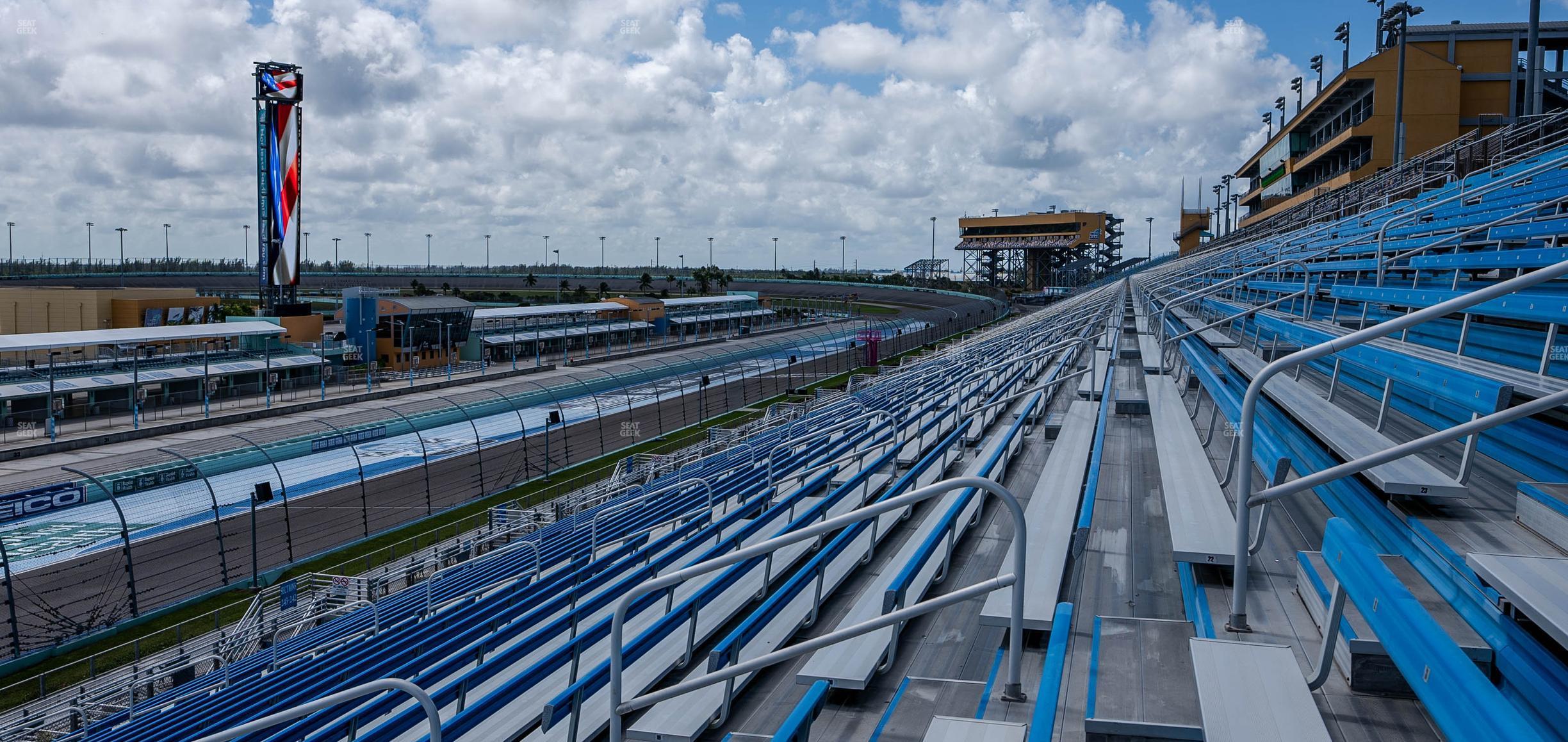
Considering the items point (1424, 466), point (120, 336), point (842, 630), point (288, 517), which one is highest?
point (1424, 466)

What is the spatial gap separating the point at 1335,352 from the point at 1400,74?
2823cm

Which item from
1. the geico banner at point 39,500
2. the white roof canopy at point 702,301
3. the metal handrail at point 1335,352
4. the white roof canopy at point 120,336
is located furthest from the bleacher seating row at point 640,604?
the white roof canopy at point 702,301

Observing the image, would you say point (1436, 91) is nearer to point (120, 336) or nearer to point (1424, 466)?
point (1424, 466)

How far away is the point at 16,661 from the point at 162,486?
8.20 ft

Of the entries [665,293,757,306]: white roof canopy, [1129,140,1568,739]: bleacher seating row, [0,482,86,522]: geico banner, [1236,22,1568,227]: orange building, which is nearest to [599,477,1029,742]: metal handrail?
[1129,140,1568,739]: bleacher seating row

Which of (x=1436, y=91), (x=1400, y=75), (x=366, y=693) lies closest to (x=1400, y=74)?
(x=1400, y=75)

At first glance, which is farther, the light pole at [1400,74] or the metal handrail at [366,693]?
the light pole at [1400,74]

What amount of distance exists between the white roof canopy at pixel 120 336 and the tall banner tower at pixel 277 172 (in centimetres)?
988

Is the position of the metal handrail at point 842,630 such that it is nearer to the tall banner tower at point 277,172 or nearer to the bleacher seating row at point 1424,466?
the bleacher seating row at point 1424,466

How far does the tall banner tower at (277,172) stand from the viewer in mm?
36938

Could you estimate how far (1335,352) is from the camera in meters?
2.75

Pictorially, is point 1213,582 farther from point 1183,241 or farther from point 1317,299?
point 1183,241

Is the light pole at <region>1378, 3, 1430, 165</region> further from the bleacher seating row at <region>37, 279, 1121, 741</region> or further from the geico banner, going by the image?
the geico banner

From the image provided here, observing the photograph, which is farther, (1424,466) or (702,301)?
(702,301)
